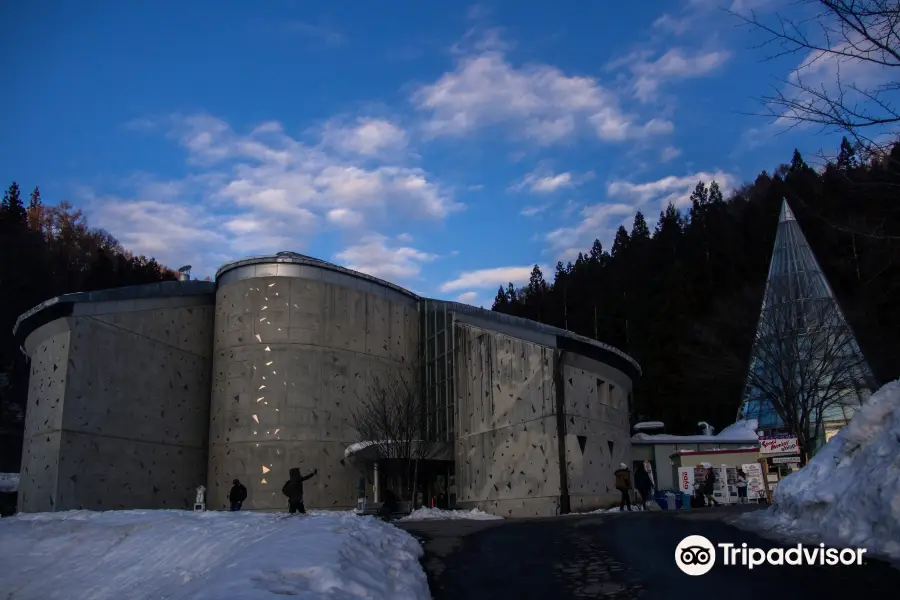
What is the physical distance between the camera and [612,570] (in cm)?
925

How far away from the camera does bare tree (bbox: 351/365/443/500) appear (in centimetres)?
3109

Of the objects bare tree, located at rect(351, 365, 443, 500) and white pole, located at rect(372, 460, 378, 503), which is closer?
bare tree, located at rect(351, 365, 443, 500)

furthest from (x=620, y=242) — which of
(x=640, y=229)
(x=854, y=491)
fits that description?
(x=854, y=491)

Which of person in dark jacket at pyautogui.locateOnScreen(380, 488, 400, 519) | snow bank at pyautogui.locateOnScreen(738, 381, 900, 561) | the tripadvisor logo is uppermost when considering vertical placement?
snow bank at pyautogui.locateOnScreen(738, 381, 900, 561)

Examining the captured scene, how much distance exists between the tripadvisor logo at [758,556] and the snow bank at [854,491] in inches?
10.0

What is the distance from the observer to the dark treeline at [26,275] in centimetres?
5906

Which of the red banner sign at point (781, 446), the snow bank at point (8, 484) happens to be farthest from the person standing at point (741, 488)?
the snow bank at point (8, 484)

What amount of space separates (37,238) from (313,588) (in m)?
68.1

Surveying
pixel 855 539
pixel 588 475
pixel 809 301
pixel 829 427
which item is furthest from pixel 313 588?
pixel 829 427

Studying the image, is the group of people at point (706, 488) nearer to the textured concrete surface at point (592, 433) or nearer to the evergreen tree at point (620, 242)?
the textured concrete surface at point (592, 433)

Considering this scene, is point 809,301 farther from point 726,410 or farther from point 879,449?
point 879,449

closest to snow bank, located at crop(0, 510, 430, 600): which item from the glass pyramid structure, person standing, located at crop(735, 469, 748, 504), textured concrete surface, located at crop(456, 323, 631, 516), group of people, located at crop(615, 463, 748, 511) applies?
group of people, located at crop(615, 463, 748, 511)

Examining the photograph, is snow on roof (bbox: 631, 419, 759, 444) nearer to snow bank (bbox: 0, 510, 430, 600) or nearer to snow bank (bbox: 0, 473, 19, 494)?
snow bank (bbox: 0, 510, 430, 600)

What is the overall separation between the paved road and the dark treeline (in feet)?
182
